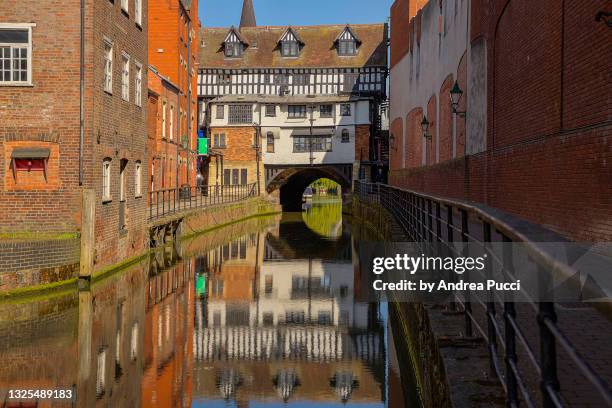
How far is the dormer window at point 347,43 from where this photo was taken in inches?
1954

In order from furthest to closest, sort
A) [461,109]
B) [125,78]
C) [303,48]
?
[303,48], [461,109], [125,78]

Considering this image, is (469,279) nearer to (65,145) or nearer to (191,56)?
(65,145)

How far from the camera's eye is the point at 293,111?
4784 centimetres

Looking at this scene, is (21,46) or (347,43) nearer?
(21,46)

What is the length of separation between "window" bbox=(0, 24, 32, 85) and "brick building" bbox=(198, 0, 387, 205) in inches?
1270

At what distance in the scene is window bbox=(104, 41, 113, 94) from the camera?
50.7ft

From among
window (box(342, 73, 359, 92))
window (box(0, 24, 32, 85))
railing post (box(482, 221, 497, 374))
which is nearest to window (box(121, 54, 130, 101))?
window (box(0, 24, 32, 85))

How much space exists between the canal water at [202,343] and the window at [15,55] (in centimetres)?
467

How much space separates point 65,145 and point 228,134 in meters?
34.1

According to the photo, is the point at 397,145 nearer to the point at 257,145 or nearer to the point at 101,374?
the point at 257,145

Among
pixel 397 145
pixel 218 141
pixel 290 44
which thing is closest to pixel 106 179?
pixel 397 145

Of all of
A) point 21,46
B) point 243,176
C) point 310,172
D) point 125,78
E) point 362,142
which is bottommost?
point 243,176

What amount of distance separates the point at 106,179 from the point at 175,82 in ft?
76.0

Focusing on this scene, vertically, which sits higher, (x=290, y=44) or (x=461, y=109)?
(x=290, y=44)
